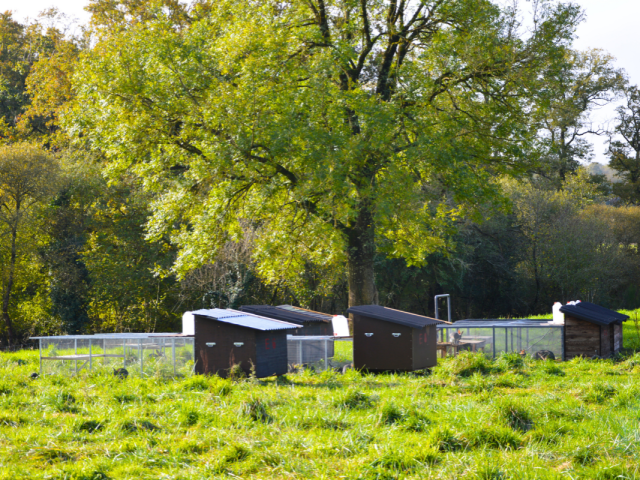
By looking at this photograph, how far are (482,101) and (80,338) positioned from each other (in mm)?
13380

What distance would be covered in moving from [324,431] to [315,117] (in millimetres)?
11258

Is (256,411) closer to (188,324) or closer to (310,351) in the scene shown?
(310,351)

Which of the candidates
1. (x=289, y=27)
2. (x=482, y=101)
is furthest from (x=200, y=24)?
(x=482, y=101)

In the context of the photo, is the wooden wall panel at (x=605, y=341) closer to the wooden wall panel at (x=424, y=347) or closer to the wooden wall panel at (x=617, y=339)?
the wooden wall panel at (x=617, y=339)

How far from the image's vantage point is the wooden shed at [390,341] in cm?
1215

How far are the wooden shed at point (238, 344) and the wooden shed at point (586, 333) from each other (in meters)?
6.63

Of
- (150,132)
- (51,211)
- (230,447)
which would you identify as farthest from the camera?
(51,211)

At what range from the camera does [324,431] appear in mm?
6809

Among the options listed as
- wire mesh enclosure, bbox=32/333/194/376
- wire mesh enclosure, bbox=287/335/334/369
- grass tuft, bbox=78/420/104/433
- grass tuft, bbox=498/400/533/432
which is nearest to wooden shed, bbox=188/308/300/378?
wire mesh enclosure, bbox=32/333/194/376

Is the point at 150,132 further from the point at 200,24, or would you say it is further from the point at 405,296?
the point at 405,296

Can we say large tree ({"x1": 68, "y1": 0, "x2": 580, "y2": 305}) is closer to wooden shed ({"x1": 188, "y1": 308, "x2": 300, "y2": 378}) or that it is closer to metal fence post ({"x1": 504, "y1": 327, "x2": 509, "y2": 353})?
metal fence post ({"x1": 504, "y1": 327, "x2": 509, "y2": 353})

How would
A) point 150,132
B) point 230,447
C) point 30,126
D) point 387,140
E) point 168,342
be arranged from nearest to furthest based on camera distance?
point 230,447 < point 168,342 < point 387,140 < point 150,132 < point 30,126

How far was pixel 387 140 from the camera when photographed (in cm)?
1619

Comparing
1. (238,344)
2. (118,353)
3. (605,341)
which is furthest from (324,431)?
(605,341)
